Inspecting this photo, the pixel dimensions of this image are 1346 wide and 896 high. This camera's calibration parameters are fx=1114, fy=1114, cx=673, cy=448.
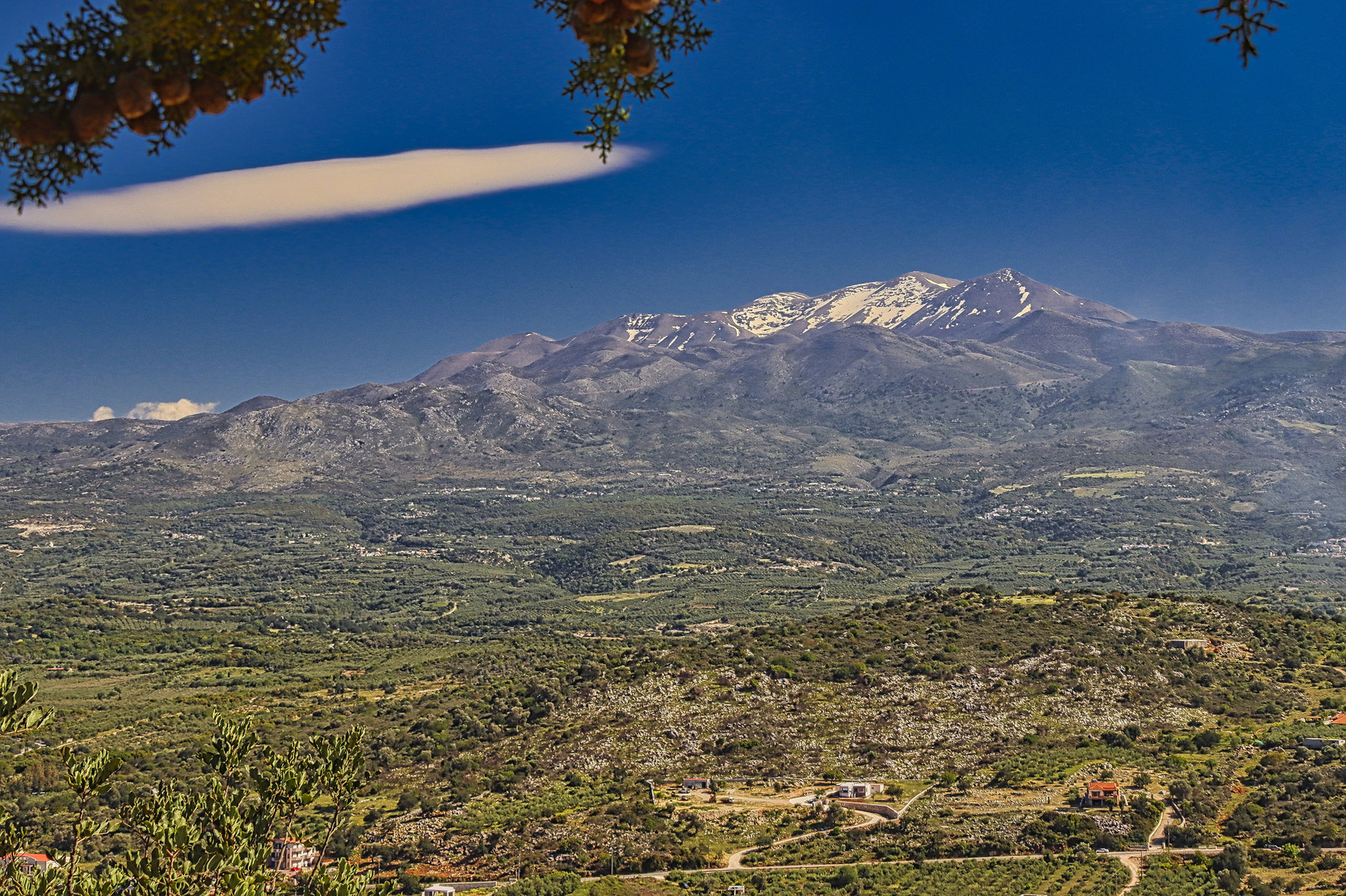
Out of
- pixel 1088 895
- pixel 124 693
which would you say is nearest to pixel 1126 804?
pixel 1088 895

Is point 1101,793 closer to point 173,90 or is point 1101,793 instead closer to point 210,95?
point 210,95

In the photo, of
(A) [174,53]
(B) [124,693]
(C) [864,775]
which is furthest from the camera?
(B) [124,693]

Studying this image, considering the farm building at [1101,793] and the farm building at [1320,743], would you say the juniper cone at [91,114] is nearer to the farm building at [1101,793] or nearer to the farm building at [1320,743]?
the farm building at [1101,793]

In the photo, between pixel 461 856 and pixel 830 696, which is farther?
pixel 830 696

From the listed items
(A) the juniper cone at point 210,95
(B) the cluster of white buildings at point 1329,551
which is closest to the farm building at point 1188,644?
(A) the juniper cone at point 210,95

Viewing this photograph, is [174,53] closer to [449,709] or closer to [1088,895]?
[1088,895]

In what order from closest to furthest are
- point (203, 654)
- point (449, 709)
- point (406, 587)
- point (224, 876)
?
point (224, 876) → point (449, 709) → point (203, 654) → point (406, 587)

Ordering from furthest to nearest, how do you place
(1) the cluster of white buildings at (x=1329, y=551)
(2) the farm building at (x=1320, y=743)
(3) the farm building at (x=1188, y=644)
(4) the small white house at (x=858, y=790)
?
(1) the cluster of white buildings at (x=1329, y=551), (3) the farm building at (x=1188, y=644), (2) the farm building at (x=1320, y=743), (4) the small white house at (x=858, y=790)

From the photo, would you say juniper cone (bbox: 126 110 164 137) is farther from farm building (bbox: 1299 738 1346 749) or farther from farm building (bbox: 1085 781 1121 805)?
farm building (bbox: 1299 738 1346 749)
